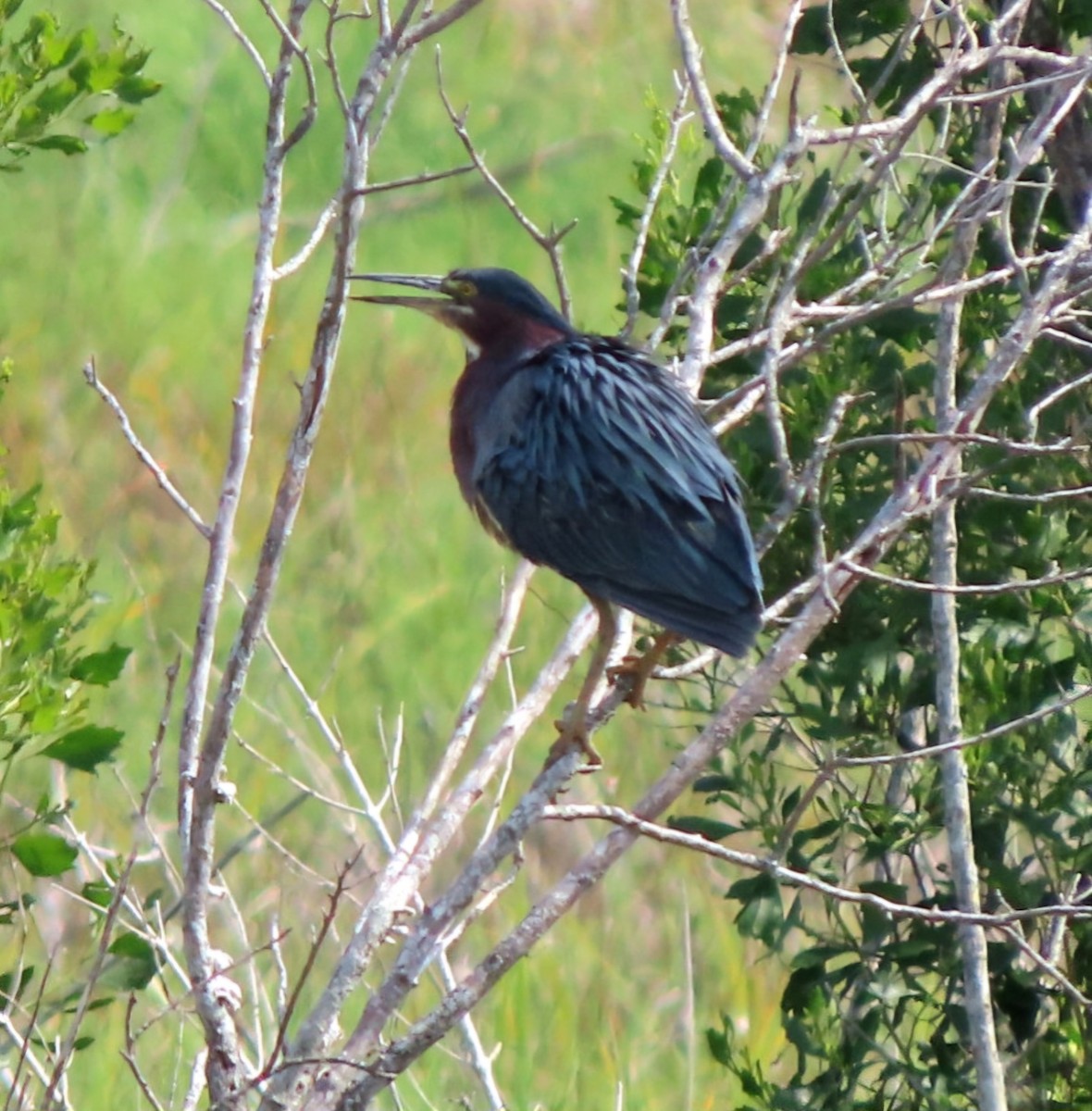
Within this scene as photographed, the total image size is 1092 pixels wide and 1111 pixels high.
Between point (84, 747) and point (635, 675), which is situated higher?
point (635, 675)

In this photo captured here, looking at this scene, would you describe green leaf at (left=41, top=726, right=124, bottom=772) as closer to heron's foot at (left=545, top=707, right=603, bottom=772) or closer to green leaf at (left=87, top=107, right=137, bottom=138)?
heron's foot at (left=545, top=707, right=603, bottom=772)

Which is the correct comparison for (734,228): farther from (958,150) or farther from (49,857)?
(49,857)

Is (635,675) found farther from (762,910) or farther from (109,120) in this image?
(109,120)

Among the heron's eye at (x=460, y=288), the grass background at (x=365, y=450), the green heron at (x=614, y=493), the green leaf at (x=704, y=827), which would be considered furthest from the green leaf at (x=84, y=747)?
the heron's eye at (x=460, y=288)

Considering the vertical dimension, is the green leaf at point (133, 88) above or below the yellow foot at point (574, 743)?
above

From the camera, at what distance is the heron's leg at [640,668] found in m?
3.28

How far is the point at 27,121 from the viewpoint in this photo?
9.24 feet

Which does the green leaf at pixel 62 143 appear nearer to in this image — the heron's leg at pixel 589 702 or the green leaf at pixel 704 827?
the heron's leg at pixel 589 702

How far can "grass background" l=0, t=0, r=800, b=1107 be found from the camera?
4500 mm

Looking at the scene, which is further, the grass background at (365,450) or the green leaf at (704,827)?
the grass background at (365,450)

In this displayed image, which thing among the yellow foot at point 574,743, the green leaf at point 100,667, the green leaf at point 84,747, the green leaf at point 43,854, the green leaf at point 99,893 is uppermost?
the green leaf at point 100,667

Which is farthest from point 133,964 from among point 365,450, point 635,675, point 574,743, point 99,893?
point 365,450

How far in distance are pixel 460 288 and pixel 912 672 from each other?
4.38 feet

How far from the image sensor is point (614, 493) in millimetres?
3287
